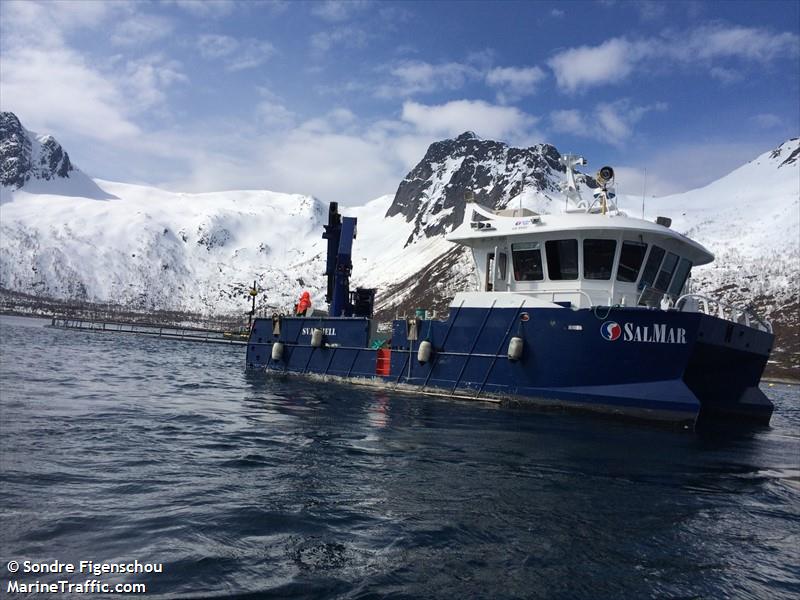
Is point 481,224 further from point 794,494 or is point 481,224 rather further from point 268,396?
point 794,494

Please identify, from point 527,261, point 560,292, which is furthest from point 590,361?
point 527,261

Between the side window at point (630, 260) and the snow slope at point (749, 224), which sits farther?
the snow slope at point (749, 224)

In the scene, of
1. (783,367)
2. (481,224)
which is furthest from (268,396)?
(783,367)

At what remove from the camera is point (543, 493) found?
745 cm

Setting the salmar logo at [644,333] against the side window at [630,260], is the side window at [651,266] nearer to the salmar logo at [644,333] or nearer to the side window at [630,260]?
the side window at [630,260]

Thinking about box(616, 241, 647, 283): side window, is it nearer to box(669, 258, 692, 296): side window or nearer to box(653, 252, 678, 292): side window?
box(653, 252, 678, 292): side window

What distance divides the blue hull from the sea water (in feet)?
4.86

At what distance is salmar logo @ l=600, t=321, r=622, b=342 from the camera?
44.6ft

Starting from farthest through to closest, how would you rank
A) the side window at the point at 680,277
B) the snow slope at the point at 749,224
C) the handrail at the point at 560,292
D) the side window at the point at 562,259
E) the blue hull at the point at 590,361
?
the snow slope at the point at 749,224, the side window at the point at 680,277, the side window at the point at 562,259, the handrail at the point at 560,292, the blue hull at the point at 590,361

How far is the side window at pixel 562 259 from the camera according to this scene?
1548 centimetres

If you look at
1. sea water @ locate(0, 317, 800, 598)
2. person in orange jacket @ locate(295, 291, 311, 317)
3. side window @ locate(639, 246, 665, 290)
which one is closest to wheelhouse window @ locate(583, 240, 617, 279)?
side window @ locate(639, 246, 665, 290)

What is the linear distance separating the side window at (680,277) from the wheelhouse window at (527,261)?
142 inches

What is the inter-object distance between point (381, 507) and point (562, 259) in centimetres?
1078

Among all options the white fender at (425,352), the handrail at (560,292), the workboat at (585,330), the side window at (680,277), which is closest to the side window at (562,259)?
the workboat at (585,330)
